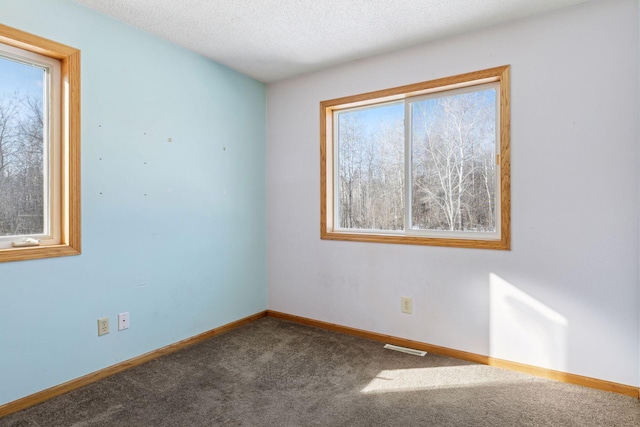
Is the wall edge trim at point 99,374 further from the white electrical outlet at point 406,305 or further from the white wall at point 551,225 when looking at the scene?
the white electrical outlet at point 406,305

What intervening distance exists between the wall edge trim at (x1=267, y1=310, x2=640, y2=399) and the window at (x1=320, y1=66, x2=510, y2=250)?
0.78 metres

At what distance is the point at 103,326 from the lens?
2316 mm

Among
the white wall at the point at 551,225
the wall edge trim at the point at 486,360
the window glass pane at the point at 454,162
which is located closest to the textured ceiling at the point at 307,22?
the white wall at the point at 551,225

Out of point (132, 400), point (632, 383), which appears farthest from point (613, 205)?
point (132, 400)

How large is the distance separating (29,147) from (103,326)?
1.17 m

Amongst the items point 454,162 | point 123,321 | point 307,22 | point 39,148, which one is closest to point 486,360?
point 454,162

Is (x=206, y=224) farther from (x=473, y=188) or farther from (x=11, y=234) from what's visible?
(x=473, y=188)

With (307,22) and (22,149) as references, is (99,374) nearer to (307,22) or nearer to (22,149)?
(22,149)

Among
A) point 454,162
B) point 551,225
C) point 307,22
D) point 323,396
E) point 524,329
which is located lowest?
point 323,396

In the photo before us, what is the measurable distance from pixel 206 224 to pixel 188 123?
830 mm

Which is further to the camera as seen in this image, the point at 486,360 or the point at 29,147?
the point at 486,360

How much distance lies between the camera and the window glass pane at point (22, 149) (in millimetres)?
2006

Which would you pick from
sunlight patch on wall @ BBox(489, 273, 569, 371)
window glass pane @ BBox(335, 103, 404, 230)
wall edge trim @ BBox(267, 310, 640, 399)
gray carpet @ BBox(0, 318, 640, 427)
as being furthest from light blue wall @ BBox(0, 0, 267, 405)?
sunlight patch on wall @ BBox(489, 273, 569, 371)

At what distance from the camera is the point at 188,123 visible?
9.39 ft
